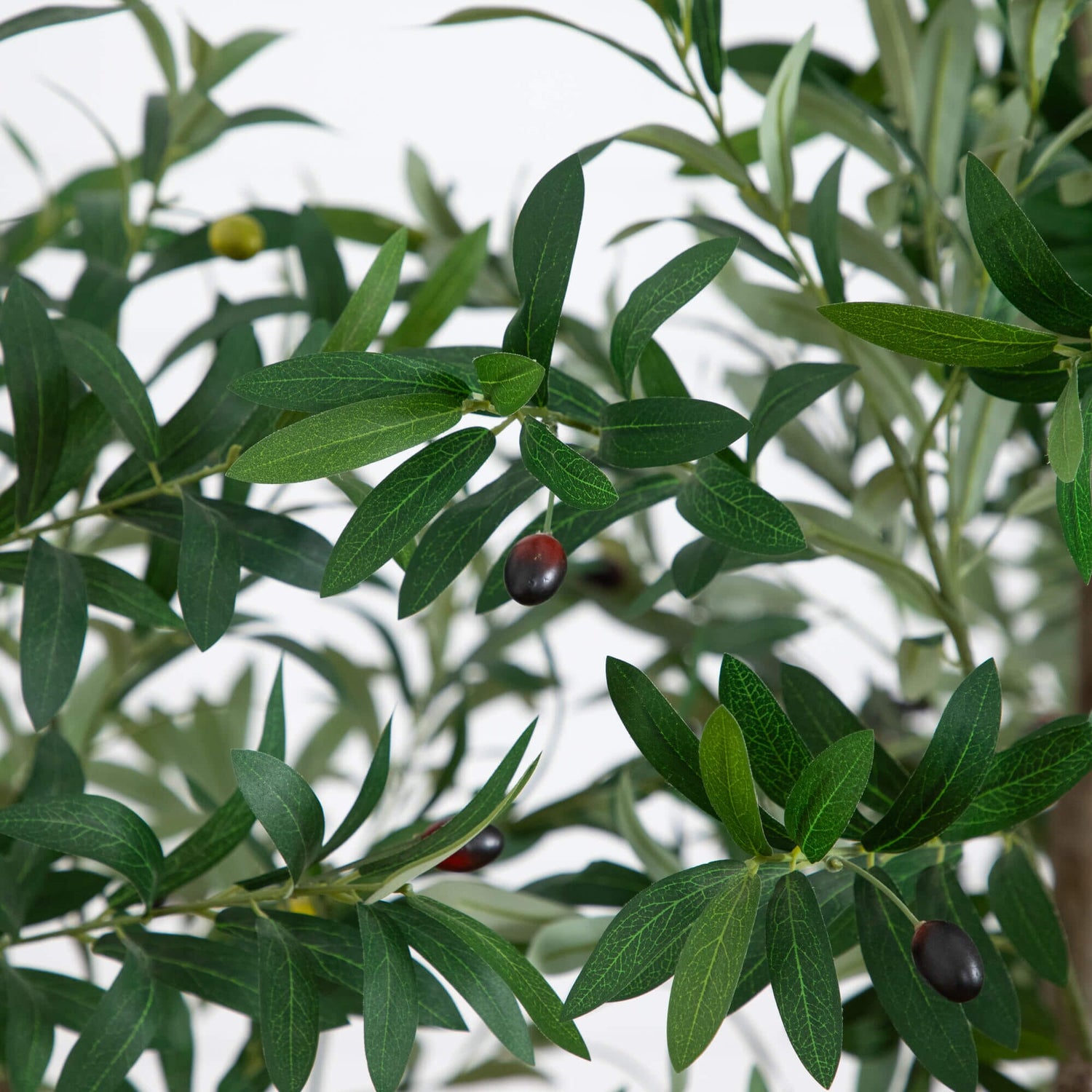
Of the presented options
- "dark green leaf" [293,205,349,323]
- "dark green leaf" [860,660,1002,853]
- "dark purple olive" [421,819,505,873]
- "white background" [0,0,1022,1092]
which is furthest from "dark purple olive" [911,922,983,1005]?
"white background" [0,0,1022,1092]

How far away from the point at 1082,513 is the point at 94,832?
30 centimetres

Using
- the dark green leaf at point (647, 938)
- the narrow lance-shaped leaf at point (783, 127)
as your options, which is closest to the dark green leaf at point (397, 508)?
the dark green leaf at point (647, 938)

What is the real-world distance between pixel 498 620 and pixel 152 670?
29 cm

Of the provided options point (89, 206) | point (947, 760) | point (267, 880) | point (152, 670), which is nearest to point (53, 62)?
point (89, 206)

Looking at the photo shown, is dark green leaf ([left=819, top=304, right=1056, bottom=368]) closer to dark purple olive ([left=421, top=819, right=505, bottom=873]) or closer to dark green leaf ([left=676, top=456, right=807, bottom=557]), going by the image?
dark green leaf ([left=676, top=456, right=807, bottom=557])

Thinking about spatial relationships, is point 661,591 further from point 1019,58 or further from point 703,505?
point 1019,58

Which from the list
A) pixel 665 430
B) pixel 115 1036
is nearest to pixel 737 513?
pixel 665 430

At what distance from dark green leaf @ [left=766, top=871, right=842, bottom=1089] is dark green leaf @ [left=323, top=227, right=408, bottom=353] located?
0.69 ft

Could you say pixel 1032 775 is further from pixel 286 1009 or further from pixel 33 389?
pixel 33 389

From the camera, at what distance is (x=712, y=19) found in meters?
0.45

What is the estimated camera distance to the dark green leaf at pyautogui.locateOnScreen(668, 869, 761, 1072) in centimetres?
29

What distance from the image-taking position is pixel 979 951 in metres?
0.38

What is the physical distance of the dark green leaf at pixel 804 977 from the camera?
29 centimetres

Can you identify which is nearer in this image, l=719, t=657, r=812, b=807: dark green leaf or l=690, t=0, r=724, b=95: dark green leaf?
l=719, t=657, r=812, b=807: dark green leaf
